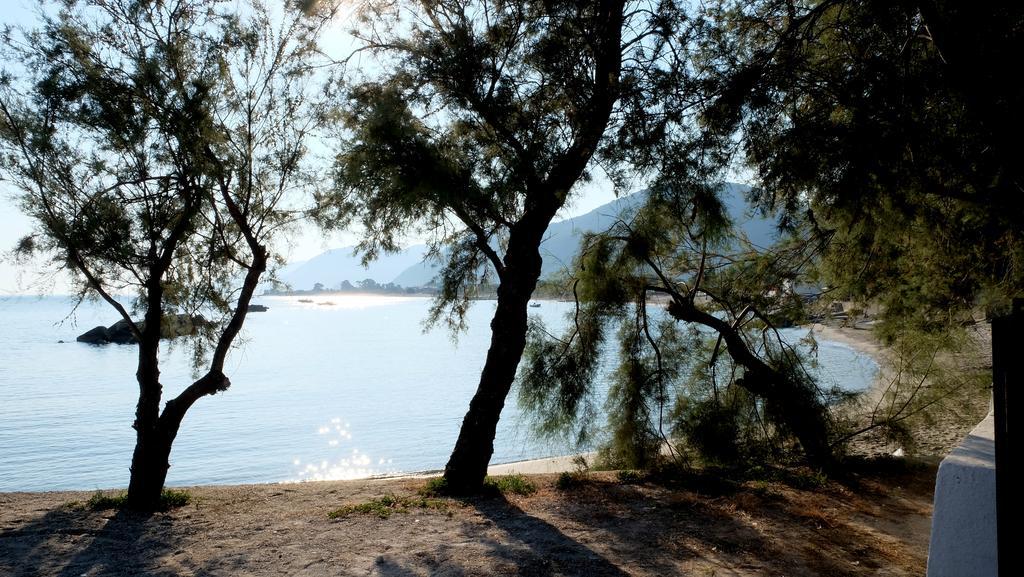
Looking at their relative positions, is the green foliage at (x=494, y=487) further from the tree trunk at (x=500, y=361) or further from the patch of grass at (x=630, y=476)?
the patch of grass at (x=630, y=476)

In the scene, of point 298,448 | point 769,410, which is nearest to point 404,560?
point 769,410

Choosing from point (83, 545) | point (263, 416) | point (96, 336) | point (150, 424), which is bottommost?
point (263, 416)

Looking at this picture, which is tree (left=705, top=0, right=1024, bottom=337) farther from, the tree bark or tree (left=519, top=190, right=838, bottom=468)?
tree (left=519, top=190, right=838, bottom=468)

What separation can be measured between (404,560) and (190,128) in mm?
4640

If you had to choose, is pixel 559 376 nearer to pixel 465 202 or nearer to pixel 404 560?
pixel 465 202

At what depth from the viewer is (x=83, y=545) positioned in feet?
19.0

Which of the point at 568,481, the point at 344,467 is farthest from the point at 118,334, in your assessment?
the point at 568,481

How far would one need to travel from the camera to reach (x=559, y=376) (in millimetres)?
9133

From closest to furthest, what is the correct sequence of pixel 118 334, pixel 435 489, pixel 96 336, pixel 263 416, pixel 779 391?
pixel 435 489 < pixel 779 391 < pixel 263 416 < pixel 118 334 < pixel 96 336

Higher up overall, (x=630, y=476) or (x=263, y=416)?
(x=630, y=476)

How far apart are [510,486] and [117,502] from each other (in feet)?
13.1

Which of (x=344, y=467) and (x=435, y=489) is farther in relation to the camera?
(x=344, y=467)

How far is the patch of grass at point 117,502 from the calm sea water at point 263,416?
5.65 ft

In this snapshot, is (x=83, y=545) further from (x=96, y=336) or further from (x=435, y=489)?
(x=96, y=336)
